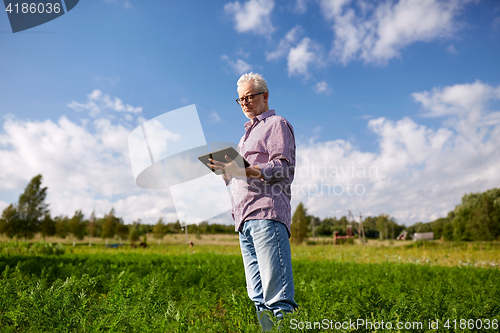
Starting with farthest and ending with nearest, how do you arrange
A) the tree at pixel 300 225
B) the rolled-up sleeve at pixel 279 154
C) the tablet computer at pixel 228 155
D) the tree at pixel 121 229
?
the tree at pixel 121 229 → the tree at pixel 300 225 → the rolled-up sleeve at pixel 279 154 → the tablet computer at pixel 228 155

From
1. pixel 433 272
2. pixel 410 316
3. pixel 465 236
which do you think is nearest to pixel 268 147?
pixel 410 316

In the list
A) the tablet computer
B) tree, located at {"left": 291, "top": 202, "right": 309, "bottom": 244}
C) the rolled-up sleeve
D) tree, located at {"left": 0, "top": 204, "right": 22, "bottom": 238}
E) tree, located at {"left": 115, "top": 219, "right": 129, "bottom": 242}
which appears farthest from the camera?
tree, located at {"left": 115, "top": 219, "right": 129, "bottom": 242}

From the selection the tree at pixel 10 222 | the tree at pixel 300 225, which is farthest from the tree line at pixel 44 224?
the tree at pixel 300 225

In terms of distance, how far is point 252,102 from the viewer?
256 cm

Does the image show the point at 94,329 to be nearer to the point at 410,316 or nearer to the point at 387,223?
the point at 410,316

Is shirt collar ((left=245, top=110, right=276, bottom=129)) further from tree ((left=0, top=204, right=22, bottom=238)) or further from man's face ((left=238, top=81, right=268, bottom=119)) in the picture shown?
tree ((left=0, top=204, right=22, bottom=238))

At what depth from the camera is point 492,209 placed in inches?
1348

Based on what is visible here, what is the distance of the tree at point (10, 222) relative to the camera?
2795 cm

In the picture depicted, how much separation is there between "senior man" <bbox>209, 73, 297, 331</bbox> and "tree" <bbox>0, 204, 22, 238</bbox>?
33.9m

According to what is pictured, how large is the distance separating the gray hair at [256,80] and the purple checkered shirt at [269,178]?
0.87 feet

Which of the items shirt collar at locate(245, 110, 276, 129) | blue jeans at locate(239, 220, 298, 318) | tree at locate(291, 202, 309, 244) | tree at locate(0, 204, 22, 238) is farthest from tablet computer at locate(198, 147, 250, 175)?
tree at locate(0, 204, 22, 238)

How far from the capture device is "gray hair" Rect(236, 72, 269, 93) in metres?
2.54

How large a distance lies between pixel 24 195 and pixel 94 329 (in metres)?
33.7

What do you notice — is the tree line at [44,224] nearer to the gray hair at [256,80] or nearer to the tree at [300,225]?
the tree at [300,225]
